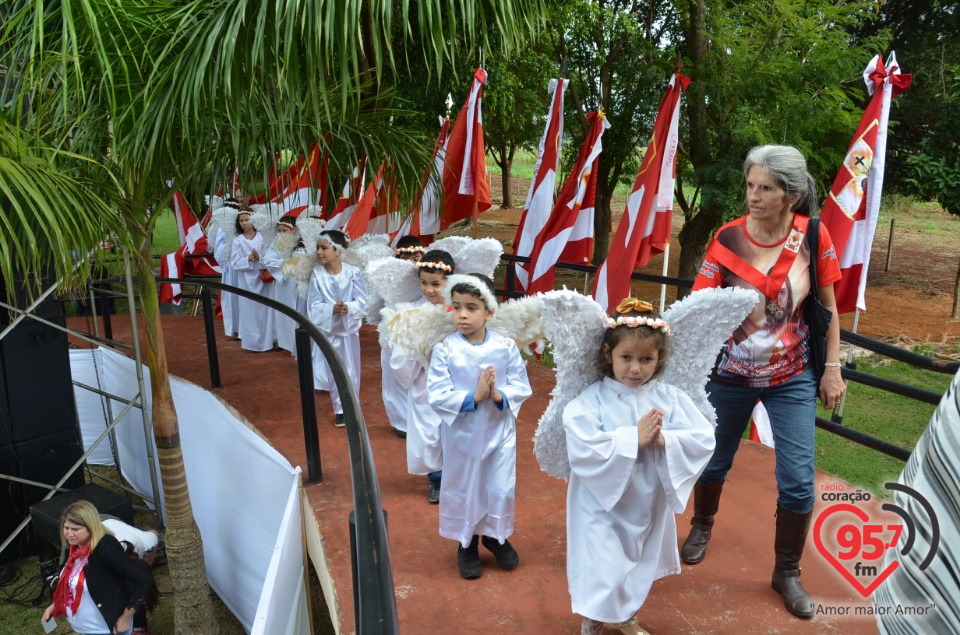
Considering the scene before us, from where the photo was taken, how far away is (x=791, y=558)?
3.26 metres

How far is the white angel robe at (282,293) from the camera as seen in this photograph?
877 cm

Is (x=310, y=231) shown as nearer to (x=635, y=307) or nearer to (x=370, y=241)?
(x=370, y=241)

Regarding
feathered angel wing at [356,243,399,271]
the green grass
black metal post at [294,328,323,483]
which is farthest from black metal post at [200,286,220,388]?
the green grass

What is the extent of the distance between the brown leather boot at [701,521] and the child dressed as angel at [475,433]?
2.65 ft

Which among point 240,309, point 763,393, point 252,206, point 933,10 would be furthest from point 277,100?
point 933,10

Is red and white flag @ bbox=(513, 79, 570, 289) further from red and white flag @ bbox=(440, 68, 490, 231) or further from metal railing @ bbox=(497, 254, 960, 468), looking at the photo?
metal railing @ bbox=(497, 254, 960, 468)

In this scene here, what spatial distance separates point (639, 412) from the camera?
2.95 metres

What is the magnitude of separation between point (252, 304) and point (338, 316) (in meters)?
3.11

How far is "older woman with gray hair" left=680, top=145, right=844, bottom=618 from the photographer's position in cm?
305

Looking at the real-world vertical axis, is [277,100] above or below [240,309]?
above

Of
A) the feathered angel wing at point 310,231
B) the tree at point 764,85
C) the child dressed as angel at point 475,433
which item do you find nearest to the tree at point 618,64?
the tree at point 764,85

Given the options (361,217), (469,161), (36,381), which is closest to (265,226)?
(361,217)

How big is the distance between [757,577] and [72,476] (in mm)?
5578

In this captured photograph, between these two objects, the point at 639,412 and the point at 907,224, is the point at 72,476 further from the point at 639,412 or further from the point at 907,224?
the point at 907,224
